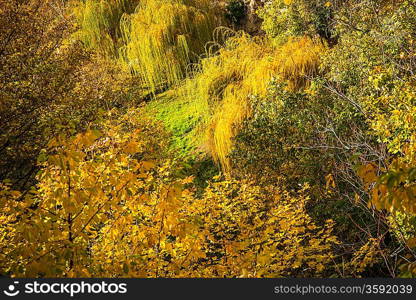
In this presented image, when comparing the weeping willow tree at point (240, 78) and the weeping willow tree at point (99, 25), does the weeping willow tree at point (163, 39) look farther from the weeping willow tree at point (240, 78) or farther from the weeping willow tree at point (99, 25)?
the weeping willow tree at point (240, 78)

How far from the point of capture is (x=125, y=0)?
917 inches

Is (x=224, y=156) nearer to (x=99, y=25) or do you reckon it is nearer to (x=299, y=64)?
(x=299, y=64)

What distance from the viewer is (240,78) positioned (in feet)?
47.1

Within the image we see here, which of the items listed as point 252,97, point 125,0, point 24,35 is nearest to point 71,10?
point 125,0

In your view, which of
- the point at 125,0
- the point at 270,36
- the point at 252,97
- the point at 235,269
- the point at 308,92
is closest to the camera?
the point at 235,269

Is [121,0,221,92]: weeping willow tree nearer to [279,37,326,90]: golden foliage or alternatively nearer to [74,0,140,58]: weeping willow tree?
[74,0,140,58]: weeping willow tree

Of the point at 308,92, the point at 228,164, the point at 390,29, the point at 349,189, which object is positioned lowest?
the point at 349,189

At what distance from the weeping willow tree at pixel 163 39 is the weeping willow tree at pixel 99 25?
1.68 m

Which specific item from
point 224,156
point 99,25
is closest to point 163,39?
point 99,25

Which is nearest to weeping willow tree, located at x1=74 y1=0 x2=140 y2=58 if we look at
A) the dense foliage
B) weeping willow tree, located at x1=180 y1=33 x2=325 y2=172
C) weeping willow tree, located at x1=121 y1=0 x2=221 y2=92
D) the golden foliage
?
weeping willow tree, located at x1=121 y1=0 x2=221 y2=92

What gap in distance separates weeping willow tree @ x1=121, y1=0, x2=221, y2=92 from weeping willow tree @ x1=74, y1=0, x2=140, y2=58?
168 cm

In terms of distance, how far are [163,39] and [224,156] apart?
851cm

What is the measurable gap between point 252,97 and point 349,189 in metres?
3.69

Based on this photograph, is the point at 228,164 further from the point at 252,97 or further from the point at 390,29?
the point at 390,29
